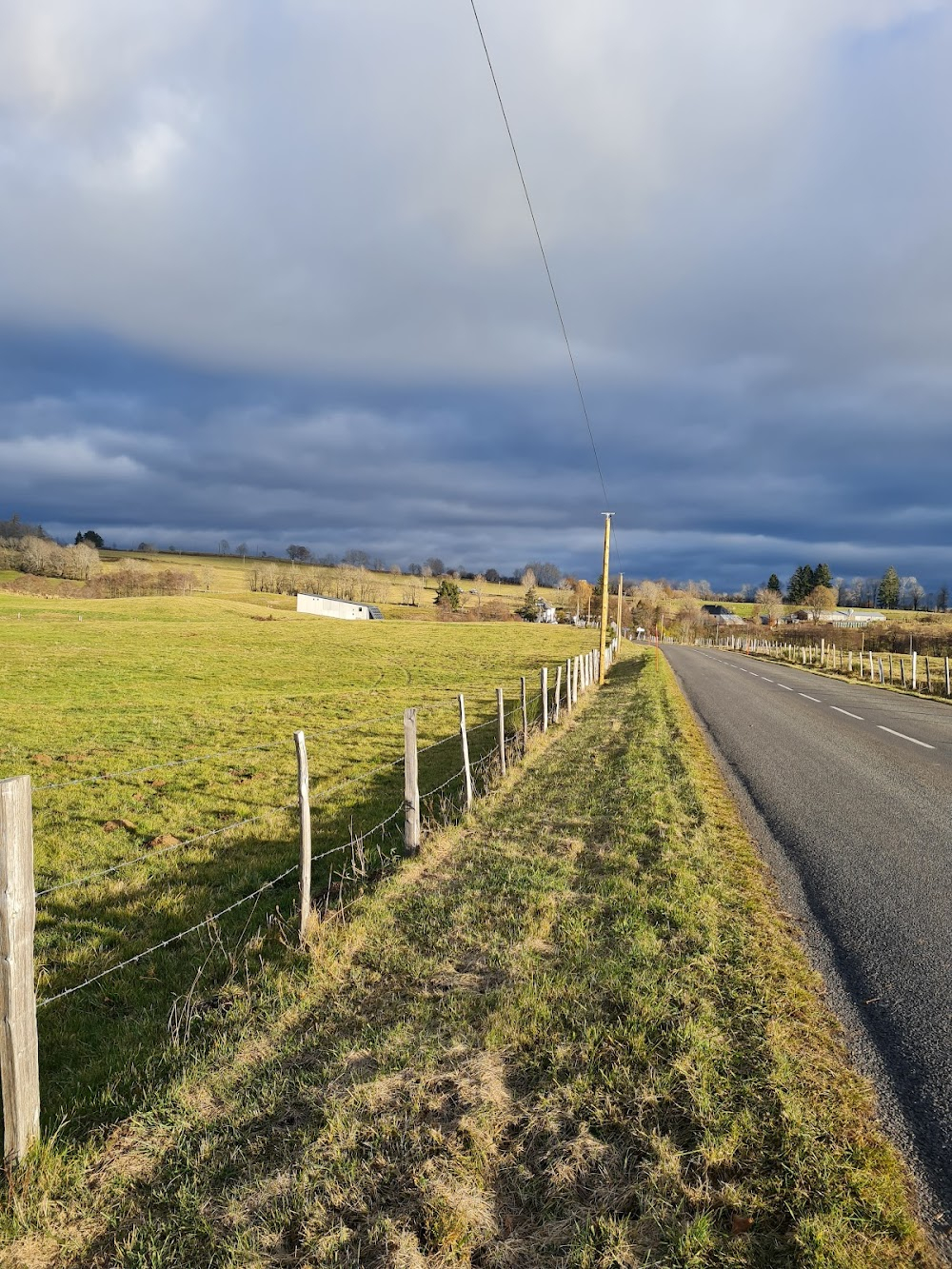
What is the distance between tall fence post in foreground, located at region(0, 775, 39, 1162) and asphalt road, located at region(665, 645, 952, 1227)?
471cm

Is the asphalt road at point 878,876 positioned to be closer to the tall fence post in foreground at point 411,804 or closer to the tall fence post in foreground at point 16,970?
the tall fence post in foreground at point 411,804

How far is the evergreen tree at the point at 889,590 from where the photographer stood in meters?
168

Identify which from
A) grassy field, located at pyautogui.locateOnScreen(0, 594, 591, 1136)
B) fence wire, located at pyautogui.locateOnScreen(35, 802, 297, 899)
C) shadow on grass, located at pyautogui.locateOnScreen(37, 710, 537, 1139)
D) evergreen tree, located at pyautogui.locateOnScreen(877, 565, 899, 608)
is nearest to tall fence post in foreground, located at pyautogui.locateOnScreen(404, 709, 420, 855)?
shadow on grass, located at pyautogui.locateOnScreen(37, 710, 537, 1139)

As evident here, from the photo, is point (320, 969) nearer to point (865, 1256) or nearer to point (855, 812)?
point (865, 1256)

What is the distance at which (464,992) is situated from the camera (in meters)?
5.08

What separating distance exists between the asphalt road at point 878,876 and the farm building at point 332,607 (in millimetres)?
88445

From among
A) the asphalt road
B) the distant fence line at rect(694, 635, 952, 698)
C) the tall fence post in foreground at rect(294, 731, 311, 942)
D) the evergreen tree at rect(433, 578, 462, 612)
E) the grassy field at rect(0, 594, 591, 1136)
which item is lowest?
the grassy field at rect(0, 594, 591, 1136)

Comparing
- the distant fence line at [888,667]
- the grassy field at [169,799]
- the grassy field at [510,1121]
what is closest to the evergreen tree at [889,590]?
the distant fence line at [888,667]

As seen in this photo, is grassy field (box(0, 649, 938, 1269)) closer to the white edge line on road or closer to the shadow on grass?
the shadow on grass

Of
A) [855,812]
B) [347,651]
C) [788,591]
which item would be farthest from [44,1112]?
[788,591]

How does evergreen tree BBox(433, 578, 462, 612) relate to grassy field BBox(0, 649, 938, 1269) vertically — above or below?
above

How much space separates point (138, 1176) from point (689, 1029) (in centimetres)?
332

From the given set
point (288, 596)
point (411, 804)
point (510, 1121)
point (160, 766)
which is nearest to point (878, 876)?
point (411, 804)

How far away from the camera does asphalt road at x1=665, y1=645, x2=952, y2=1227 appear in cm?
413
